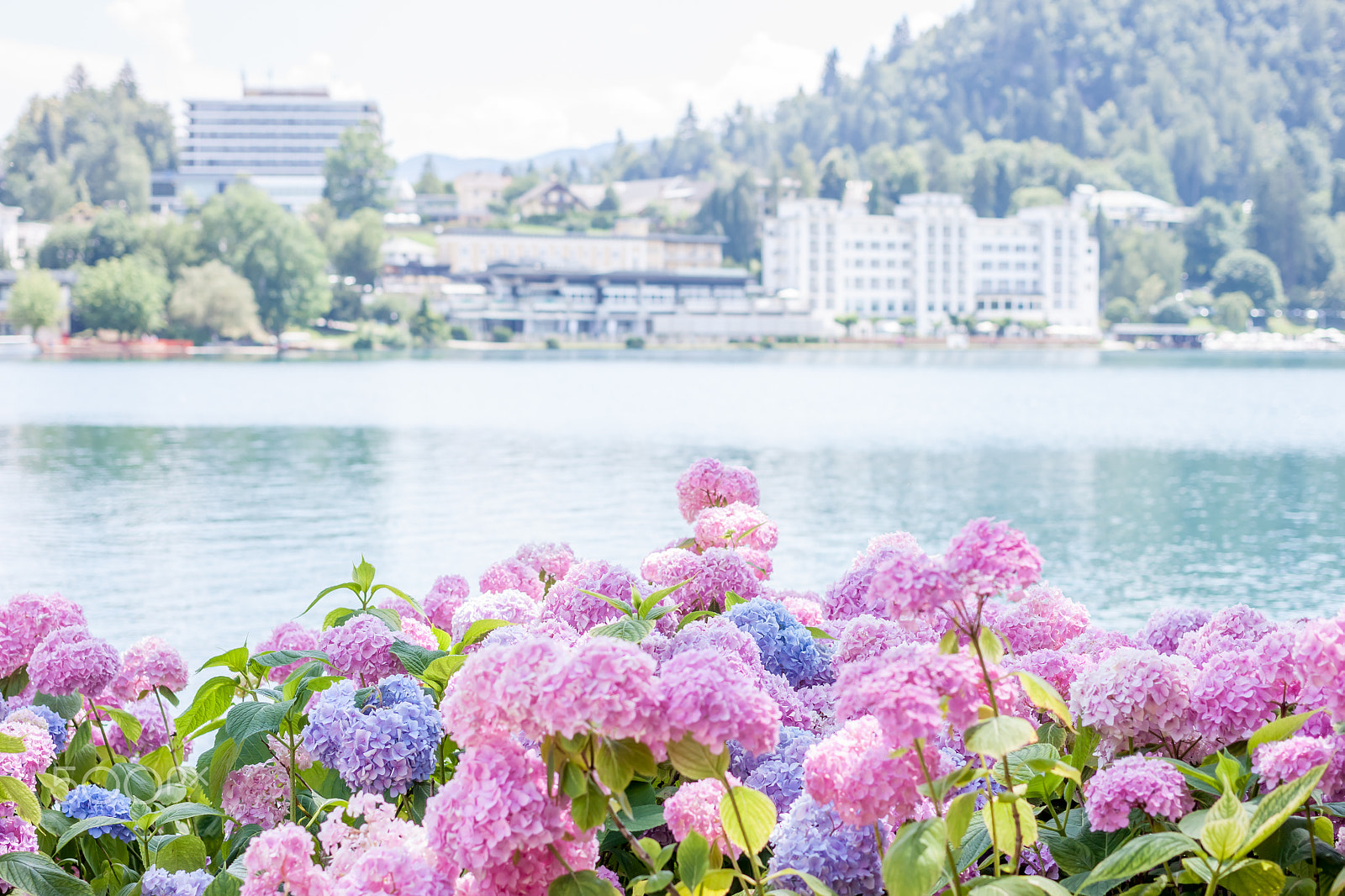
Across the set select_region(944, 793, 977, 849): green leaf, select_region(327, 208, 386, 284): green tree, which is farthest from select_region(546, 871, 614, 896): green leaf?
select_region(327, 208, 386, 284): green tree

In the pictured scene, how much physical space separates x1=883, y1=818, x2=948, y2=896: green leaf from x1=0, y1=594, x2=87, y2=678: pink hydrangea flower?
4.50 ft

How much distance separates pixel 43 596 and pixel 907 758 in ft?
4.70

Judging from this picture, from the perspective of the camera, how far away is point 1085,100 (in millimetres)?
139375

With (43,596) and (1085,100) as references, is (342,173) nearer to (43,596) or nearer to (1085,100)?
(1085,100)

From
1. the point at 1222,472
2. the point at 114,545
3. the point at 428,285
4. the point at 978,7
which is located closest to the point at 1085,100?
the point at 978,7

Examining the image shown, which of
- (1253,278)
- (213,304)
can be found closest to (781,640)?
(213,304)

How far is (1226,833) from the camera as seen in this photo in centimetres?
93

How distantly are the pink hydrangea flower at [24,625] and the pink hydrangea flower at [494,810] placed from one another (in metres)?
1.15

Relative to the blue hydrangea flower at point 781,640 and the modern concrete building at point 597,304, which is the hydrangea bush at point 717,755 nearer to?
the blue hydrangea flower at point 781,640

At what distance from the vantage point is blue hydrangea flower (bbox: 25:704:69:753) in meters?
1.73

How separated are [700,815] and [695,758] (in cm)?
17

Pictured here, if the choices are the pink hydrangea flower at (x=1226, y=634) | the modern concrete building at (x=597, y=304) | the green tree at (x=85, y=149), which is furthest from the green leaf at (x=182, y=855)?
the green tree at (x=85, y=149)

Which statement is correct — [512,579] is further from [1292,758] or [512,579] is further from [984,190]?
[984,190]

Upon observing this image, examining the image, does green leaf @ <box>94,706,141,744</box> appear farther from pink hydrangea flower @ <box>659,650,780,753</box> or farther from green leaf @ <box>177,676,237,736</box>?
pink hydrangea flower @ <box>659,650,780,753</box>
